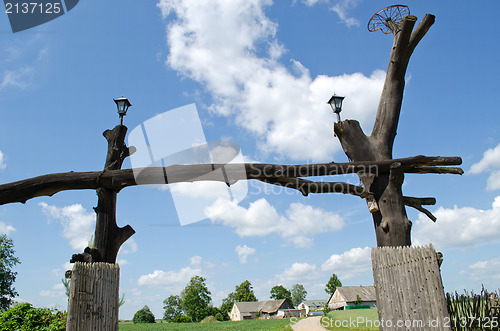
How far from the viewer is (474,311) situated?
6.62m

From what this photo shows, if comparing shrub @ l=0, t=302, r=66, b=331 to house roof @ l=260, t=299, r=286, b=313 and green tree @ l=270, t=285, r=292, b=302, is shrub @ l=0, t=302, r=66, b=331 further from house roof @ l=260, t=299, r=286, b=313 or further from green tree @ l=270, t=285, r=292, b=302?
green tree @ l=270, t=285, r=292, b=302

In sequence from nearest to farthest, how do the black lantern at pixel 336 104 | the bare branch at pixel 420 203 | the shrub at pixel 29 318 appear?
the bare branch at pixel 420 203, the black lantern at pixel 336 104, the shrub at pixel 29 318

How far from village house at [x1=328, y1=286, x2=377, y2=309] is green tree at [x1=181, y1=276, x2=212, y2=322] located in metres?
28.6

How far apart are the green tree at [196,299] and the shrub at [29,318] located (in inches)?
2738

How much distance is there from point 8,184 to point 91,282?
6.95ft

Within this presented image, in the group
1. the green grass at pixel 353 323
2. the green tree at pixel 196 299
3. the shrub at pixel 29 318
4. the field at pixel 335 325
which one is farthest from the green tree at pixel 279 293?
the shrub at pixel 29 318

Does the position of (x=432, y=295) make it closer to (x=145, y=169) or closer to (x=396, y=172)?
(x=396, y=172)

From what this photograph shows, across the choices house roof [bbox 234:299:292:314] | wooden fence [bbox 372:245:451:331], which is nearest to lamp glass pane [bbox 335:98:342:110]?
wooden fence [bbox 372:245:451:331]

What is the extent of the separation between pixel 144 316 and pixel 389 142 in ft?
228

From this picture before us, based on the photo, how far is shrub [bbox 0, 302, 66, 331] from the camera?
9.08 metres

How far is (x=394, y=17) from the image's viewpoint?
723 centimetres

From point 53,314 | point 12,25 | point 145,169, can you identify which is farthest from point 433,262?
point 53,314

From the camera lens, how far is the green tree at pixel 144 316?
6250cm

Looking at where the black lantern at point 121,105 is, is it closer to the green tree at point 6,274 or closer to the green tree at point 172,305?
the green tree at point 6,274
